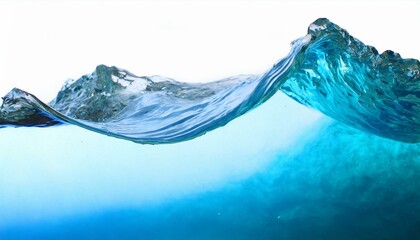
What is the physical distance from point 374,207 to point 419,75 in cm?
80

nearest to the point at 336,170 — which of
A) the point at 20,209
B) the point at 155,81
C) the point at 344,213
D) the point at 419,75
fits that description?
the point at 344,213

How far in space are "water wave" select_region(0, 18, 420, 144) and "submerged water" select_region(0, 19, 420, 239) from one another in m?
0.01

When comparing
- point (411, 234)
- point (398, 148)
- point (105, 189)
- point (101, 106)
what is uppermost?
point (101, 106)

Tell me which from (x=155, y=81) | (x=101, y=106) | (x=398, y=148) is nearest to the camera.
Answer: (x=398, y=148)

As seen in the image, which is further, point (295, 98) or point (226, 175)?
point (295, 98)

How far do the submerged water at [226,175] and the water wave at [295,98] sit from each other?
0.01 metres

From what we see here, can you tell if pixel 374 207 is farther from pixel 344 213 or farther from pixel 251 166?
pixel 251 166

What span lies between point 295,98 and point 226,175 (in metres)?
0.56

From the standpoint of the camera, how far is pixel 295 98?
295 cm

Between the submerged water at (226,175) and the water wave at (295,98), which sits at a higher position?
the water wave at (295,98)

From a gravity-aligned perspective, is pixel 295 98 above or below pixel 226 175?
above

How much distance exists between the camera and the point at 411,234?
9.43 feet

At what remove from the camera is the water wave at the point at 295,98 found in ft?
7.55

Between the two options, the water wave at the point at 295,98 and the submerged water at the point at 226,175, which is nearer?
the water wave at the point at 295,98
